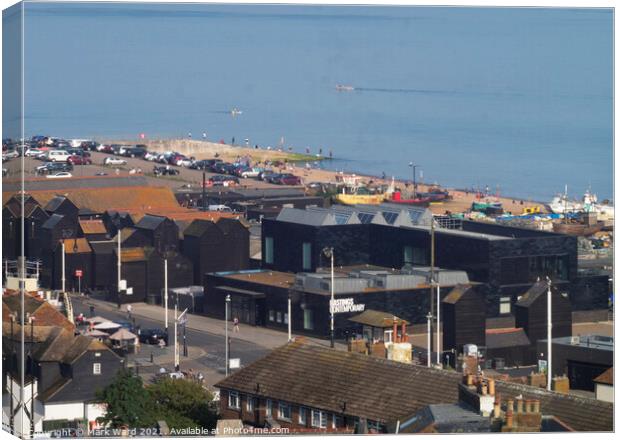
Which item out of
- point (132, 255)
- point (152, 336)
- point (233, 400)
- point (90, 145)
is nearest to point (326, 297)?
point (152, 336)

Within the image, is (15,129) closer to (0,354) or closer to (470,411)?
(0,354)

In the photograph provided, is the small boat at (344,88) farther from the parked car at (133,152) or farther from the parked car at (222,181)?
the parked car at (222,181)

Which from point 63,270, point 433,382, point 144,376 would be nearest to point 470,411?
point 433,382

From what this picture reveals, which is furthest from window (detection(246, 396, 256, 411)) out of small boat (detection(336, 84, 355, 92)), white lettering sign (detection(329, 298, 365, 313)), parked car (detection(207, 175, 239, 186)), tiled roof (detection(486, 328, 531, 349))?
parked car (detection(207, 175, 239, 186))

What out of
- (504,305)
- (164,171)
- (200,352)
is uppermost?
(164,171)

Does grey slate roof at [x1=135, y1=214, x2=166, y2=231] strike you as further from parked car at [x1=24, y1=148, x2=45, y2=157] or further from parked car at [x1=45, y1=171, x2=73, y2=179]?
parked car at [x1=45, y1=171, x2=73, y2=179]

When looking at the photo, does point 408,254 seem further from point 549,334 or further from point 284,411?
point 284,411

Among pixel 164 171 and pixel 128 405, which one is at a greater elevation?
pixel 164 171
